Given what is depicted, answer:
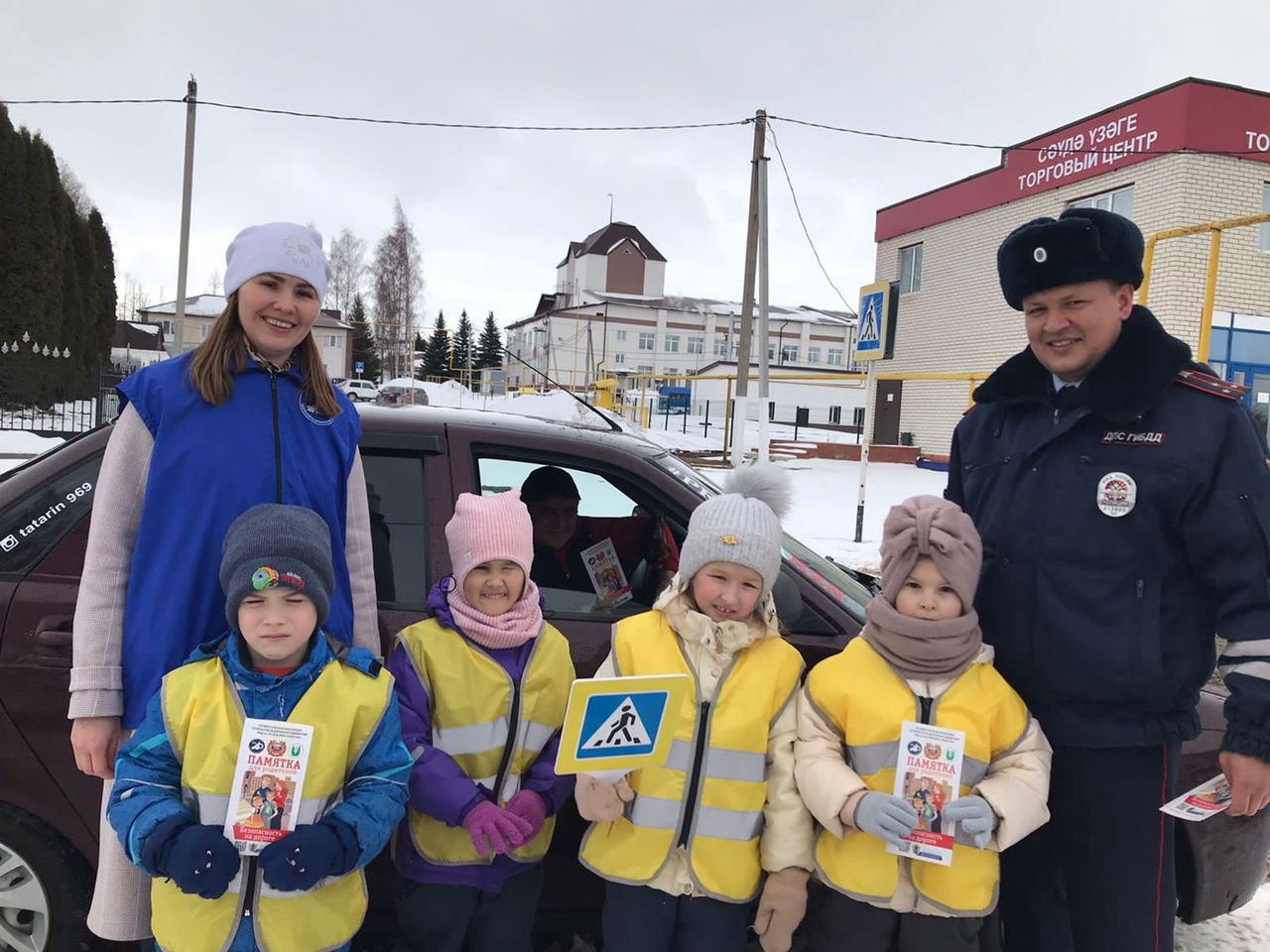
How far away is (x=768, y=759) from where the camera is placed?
2.02 metres

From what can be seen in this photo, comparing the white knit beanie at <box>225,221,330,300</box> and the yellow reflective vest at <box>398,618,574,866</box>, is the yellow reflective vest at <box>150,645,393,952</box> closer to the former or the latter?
the yellow reflective vest at <box>398,618,574,866</box>

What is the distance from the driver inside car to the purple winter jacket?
0.83 meters

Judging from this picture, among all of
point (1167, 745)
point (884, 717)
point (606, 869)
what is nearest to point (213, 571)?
point (606, 869)

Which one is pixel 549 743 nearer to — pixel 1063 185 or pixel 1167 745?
pixel 1167 745

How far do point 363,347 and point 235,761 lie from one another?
7036 centimetres

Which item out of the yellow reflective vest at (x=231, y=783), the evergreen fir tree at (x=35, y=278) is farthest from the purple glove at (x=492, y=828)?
the evergreen fir tree at (x=35, y=278)

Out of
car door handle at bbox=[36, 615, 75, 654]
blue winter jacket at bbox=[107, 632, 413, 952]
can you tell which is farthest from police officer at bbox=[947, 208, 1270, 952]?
car door handle at bbox=[36, 615, 75, 654]

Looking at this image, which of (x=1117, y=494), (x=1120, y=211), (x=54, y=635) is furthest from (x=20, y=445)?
(x=1120, y=211)

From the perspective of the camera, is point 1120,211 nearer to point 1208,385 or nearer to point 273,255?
point 1208,385

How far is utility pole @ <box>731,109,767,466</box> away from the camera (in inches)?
536

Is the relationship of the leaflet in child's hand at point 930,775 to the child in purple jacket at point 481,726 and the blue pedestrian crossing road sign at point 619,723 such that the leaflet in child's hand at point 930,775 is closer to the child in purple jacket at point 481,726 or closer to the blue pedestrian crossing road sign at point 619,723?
the blue pedestrian crossing road sign at point 619,723

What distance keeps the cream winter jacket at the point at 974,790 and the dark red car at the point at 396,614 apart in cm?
48

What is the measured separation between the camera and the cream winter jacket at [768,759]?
1945 mm

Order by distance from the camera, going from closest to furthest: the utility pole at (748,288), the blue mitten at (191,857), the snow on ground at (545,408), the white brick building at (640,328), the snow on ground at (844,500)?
1. the blue mitten at (191,857)
2. the snow on ground at (545,408)
3. the snow on ground at (844,500)
4. the utility pole at (748,288)
5. the white brick building at (640,328)
